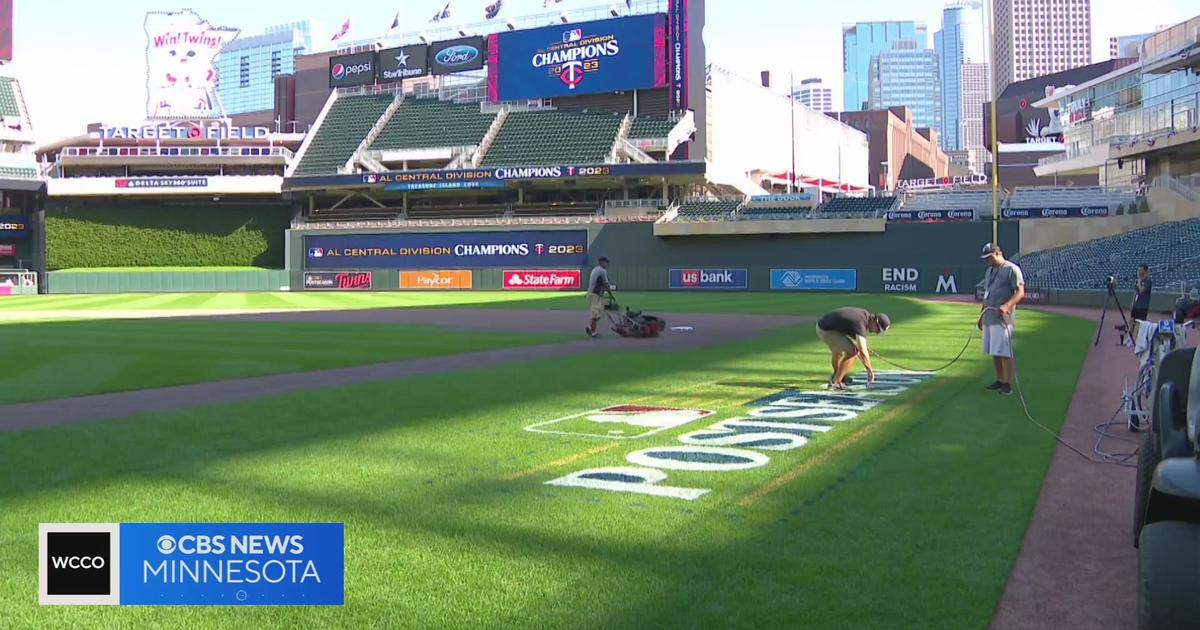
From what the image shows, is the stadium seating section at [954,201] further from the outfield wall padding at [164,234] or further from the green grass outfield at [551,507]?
the green grass outfield at [551,507]

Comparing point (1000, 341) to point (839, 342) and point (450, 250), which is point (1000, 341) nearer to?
point (839, 342)

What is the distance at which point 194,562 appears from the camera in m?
4.09

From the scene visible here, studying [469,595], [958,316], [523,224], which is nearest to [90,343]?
[469,595]

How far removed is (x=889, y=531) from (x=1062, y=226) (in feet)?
175

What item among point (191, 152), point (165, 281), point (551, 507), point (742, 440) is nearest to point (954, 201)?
point (165, 281)

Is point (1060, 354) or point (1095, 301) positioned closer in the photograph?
point (1060, 354)

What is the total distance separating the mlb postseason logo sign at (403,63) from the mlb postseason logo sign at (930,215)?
39017mm

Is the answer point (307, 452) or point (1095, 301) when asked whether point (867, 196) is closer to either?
point (1095, 301)

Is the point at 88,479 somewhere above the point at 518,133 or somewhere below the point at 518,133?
below

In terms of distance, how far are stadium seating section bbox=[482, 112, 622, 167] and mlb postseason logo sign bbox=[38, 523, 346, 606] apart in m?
62.0

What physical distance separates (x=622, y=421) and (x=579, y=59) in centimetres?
6361

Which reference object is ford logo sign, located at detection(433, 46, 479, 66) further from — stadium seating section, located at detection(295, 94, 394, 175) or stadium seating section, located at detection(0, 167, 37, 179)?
stadium seating section, located at detection(0, 167, 37, 179)

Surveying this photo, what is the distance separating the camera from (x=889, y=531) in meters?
5.89

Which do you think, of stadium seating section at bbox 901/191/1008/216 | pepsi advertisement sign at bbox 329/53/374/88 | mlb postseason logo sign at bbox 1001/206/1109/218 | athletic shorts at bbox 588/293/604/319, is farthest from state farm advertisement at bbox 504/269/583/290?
athletic shorts at bbox 588/293/604/319
